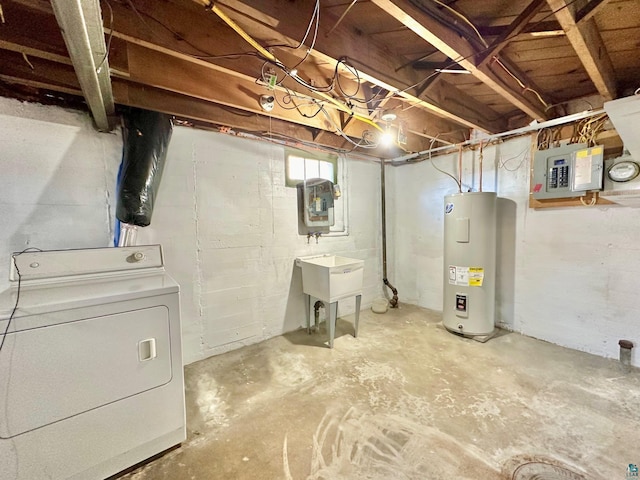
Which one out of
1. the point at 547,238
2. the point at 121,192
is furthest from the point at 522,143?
the point at 121,192

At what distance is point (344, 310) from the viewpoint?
362cm

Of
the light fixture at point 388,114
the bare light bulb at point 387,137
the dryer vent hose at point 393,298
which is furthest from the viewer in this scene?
the dryer vent hose at point 393,298

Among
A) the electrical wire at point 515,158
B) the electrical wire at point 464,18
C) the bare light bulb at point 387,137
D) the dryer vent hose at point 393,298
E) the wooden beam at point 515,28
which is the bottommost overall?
the dryer vent hose at point 393,298

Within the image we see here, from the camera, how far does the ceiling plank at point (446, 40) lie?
1.18 m

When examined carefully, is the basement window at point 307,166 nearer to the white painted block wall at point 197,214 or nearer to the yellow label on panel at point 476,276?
the white painted block wall at point 197,214

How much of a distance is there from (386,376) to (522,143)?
273 centimetres

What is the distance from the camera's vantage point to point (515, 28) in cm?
134

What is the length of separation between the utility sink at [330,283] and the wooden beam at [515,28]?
1.88m

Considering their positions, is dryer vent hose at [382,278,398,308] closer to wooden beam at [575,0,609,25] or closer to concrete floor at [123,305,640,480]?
concrete floor at [123,305,640,480]

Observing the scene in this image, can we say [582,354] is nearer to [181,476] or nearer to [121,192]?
[181,476]

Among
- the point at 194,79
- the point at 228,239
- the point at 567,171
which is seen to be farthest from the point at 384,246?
the point at 194,79

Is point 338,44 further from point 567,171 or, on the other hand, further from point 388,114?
point 567,171

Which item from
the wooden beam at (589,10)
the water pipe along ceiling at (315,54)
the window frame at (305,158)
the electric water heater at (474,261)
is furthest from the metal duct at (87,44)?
the electric water heater at (474,261)

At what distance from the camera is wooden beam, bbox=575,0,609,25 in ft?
3.76
